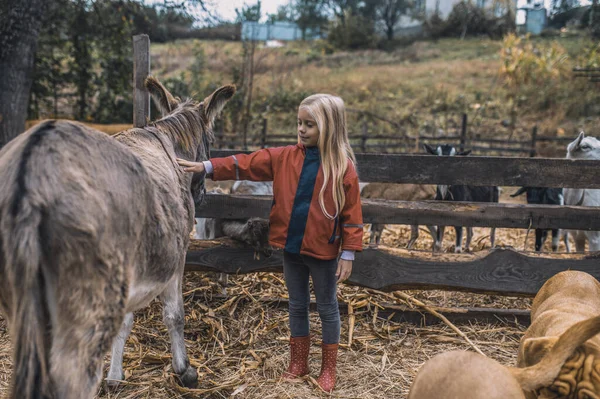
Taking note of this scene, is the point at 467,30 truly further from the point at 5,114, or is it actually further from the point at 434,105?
the point at 5,114

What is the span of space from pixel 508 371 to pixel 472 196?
7.38 metres

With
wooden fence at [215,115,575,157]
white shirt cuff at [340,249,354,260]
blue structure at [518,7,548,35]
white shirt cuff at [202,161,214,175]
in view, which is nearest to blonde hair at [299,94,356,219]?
white shirt cuff at [340,249,354,260]

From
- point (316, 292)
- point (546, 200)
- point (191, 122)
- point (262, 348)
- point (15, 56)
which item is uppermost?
point (15, 56)

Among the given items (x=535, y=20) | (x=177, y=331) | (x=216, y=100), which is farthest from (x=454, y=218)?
(x=535, y=20)

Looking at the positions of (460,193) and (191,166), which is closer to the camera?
(191,166)

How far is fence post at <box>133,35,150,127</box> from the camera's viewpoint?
4.81m

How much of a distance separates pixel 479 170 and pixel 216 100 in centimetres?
262

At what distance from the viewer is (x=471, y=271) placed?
4.72 m

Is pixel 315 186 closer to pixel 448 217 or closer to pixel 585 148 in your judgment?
pixel 448 217

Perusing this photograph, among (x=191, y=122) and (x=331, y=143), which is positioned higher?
(x=191, y=122)

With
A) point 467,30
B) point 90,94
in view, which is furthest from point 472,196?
point 467,30

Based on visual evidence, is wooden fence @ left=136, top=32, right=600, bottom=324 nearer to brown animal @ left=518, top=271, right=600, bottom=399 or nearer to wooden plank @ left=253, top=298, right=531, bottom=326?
wooden plank @ left=253, top=298, right=531, bottom=326

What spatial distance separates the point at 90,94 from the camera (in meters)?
18.2

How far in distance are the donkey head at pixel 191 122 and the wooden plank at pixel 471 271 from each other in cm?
170
